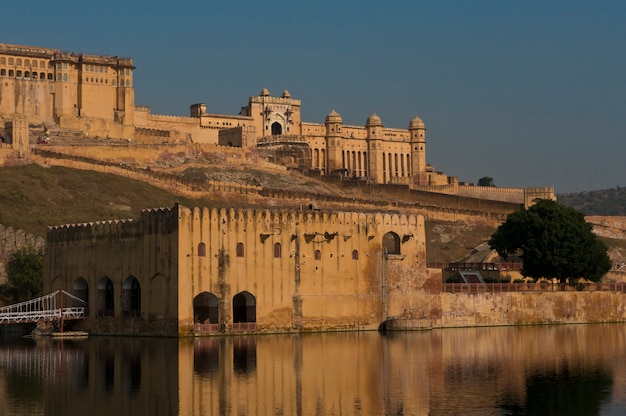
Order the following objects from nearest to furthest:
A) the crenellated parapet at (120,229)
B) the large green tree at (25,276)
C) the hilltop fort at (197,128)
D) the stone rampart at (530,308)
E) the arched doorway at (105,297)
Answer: the crenellated parapet at (120,229), the arched doorway at (105,297), the stone rampart at (530,308), the large green tree at (25,276), the hilltop fort at (197,128)

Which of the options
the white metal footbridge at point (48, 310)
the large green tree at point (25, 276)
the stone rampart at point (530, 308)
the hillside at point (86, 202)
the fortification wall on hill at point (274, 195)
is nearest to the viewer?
the white metal footbridge at point (48, 310)

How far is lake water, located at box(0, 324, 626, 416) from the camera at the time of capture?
2988 centimetres

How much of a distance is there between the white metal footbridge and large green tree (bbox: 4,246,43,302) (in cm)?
347

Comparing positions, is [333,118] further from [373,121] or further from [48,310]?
[48,310]

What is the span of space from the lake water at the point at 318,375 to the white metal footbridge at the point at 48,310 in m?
2.65

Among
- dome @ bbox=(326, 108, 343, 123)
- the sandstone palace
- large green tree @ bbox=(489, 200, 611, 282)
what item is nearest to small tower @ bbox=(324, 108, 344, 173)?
dome @ bbox=(326, 108, 343, 123)

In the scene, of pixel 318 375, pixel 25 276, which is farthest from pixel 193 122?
pixel 318 375

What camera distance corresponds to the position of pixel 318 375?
35.5 m

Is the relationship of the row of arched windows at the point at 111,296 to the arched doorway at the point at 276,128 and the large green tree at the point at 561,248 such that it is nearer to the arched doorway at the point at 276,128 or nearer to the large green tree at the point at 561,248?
the large green tree at the point at 561,248

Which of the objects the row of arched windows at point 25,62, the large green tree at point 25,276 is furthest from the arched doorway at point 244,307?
the row of arched windows at point 25,62

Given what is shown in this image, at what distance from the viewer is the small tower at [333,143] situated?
127875mm

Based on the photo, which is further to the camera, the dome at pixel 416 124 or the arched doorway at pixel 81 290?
the dome at pixel 416 124

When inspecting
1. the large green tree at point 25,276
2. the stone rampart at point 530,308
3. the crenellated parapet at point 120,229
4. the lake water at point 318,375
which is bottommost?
the lake water at point 318,375

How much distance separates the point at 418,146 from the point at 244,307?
83931 millimetres
